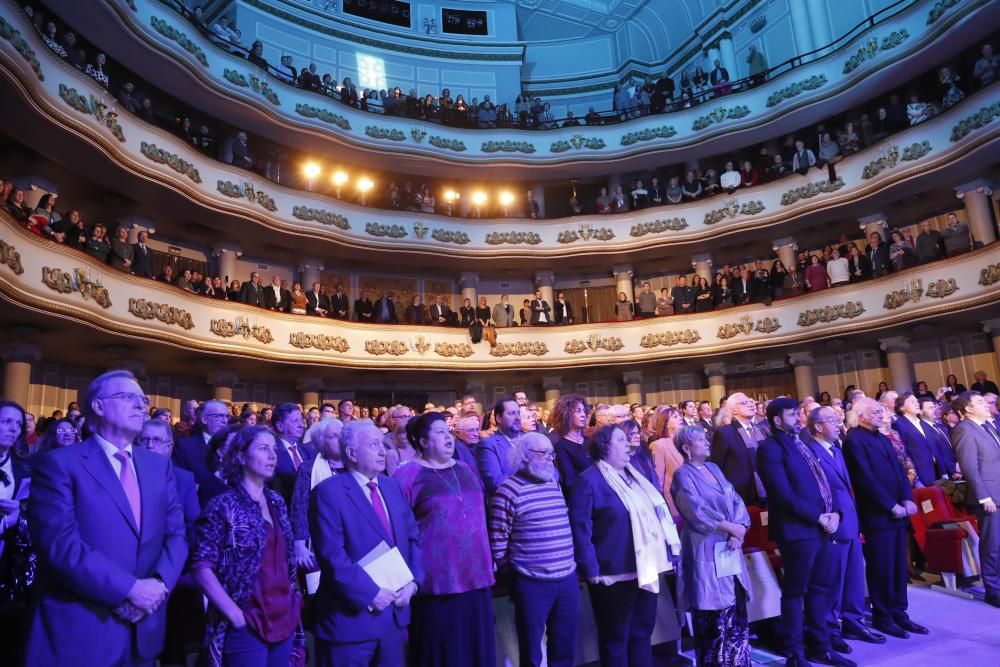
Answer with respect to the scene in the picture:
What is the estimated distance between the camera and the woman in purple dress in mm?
3055

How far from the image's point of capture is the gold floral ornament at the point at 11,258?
8203 mm

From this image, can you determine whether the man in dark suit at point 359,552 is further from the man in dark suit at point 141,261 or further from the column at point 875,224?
the column at point 875,224

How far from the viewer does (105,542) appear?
7.72ft

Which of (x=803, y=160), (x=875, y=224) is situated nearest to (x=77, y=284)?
(x=803, y=160)

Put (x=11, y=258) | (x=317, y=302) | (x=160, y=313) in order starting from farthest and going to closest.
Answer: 1. (x=317, y=302)
2. (x=160, y=313)
3. (x=11, y=258)

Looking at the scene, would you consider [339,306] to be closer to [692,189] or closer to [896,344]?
[692,189]

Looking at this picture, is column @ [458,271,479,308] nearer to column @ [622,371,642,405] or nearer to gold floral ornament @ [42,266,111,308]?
column @ [622,371,642,405]

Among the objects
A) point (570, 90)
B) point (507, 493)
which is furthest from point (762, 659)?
point (570, 90)

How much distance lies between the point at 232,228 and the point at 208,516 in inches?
502

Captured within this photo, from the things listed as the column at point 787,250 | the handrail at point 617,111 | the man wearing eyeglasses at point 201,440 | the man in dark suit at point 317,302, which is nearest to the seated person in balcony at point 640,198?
the handrail at point 617,111

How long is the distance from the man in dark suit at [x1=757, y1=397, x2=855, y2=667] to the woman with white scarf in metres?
0.91

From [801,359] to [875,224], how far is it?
129 inches

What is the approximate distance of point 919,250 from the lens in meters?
13.3

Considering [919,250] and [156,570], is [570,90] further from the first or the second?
[156,570]
